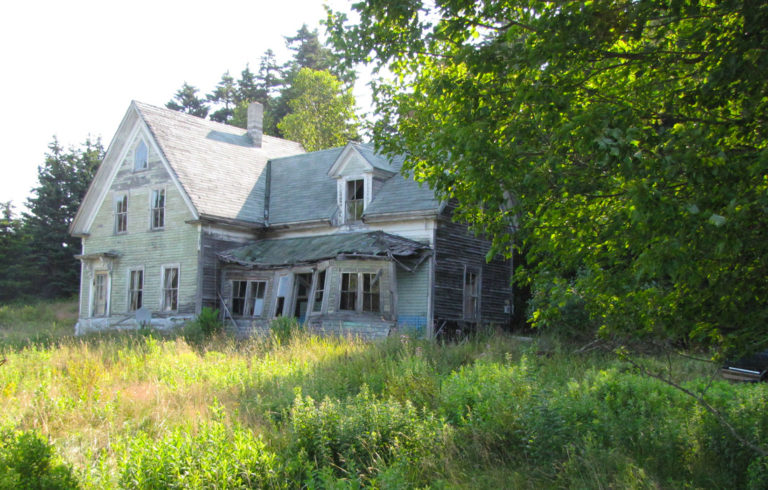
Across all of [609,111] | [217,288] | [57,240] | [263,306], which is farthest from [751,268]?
[57,240]

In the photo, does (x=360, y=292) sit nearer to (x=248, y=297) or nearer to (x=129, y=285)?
(x=248, y=297)

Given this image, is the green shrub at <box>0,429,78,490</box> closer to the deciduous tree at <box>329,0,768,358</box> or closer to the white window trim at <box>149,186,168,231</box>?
the deciduous tree at <box>329,0,768,358</box>

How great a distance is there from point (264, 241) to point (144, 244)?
4.61m

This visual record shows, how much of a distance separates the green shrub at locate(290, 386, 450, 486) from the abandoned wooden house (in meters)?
9.90

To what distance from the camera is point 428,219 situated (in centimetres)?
1988

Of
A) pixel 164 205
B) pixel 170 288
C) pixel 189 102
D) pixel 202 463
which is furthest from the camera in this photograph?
pixel 189 102

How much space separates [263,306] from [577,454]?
15.6 metres

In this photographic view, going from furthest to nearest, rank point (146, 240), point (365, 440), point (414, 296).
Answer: point (146, 240) < point (414, 296) < point (365, 440)

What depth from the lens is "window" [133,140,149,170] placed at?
24884mm

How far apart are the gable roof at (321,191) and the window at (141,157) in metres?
4.75

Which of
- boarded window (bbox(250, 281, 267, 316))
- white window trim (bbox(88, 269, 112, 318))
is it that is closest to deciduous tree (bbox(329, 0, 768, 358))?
boarded window (bbox(250, 281, 267, 316))

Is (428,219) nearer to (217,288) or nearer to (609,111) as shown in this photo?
(217,288)

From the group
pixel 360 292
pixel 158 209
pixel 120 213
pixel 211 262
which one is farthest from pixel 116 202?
A: pixel 360 292

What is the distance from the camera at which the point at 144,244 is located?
969 inches
